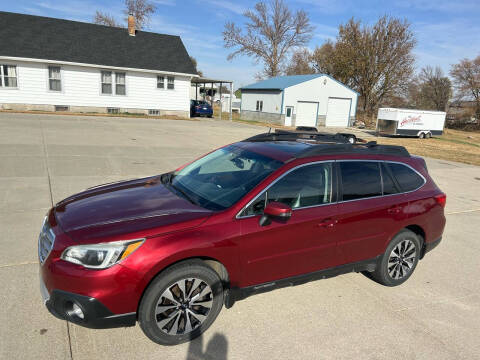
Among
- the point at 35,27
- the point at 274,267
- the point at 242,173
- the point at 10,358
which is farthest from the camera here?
the point at 35,27

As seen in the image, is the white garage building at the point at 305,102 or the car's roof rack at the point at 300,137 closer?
the car's roof rack at the point at 300,137

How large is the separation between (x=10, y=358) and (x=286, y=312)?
2.37 meters

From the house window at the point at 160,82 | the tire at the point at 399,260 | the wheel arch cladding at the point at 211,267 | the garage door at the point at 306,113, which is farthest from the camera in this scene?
the garage door at the point at 306,113

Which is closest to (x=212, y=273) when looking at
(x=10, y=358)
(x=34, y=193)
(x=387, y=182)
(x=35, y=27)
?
(x=10, y=358)

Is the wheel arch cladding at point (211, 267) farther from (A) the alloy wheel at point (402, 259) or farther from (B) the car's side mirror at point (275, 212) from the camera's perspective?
(A) the alloy wheel at point (402, 259)

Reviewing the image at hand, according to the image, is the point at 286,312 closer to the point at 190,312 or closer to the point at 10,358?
the point at 190,312

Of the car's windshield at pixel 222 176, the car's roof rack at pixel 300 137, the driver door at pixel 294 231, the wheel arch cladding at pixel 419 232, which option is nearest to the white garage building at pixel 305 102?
the car's roof rack at pixel 300 137

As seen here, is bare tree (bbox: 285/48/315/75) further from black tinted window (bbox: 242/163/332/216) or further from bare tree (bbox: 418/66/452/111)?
black tinted window (bbox: 242/163/332/216)

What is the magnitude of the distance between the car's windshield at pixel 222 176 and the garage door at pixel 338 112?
31.1 m

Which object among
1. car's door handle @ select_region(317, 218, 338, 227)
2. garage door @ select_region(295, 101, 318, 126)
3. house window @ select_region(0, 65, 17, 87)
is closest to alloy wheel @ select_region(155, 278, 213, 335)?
car's door handle @ select_region(317, 218, 338, 227)

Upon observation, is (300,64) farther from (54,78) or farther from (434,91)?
(54,78)

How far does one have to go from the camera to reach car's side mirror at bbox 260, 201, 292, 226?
2.92m

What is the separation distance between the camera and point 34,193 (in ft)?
21.5

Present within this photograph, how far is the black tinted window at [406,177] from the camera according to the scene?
4.14 meters
